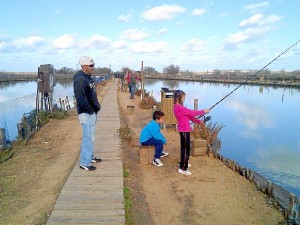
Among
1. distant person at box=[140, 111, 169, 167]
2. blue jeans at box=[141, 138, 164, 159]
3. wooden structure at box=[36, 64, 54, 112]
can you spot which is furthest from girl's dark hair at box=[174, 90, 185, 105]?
wooden structure at box=[36, 64, 54, 112]

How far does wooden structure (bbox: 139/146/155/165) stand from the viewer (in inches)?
268

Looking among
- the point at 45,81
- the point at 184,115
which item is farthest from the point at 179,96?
the point at 45,81

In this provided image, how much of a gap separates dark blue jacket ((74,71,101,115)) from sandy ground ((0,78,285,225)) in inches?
56.3

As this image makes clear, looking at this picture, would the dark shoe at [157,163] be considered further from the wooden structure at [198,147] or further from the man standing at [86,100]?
the man standing at [86,100]

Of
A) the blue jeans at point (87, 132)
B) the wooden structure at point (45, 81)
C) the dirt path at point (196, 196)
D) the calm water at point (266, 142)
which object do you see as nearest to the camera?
the dirt path at point (196, 196)

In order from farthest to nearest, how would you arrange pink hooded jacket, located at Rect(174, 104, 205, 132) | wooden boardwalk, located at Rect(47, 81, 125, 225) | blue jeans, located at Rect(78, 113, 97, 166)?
pink hooded jacket, located at Rect(174, 104, 205, 132) < blue jeans, located at Rect(78, 113, 97, 166) < wooden boardwalk, located at Rect(47, 81, 125, 225)

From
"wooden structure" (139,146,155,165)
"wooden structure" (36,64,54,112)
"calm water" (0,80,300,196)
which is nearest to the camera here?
"wooden structure" (139,146,155,165)

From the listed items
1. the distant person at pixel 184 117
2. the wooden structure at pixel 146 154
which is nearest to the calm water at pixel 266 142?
the distant person at pixel 184 117

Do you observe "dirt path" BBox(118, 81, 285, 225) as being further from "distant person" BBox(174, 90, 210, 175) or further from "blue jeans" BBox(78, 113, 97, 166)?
"blue jeans" BBox(78, 113, 97, 166)

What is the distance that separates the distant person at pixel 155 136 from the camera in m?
6.68

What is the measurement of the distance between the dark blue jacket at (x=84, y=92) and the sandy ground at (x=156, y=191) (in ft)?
4.69

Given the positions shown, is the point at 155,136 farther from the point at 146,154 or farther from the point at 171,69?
the point at 171,69

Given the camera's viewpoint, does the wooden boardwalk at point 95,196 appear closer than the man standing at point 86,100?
Yes

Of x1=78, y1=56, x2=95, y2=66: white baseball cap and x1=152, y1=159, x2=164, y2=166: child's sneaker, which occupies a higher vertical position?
x1=78, y1=56, x2=95, y2=66: white baseball cap
